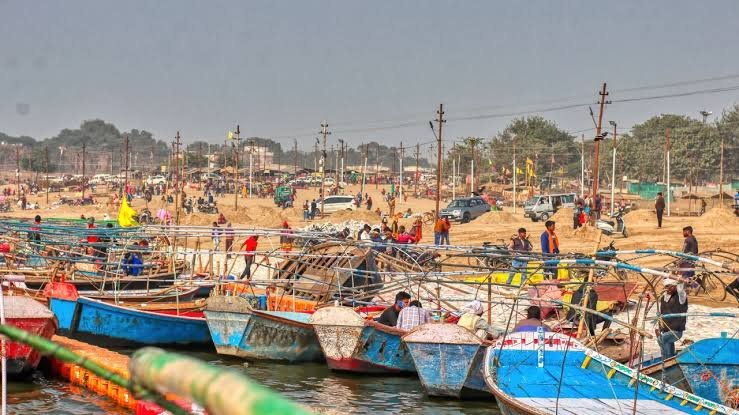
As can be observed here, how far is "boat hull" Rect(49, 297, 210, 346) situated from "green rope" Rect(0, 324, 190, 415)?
643 inches

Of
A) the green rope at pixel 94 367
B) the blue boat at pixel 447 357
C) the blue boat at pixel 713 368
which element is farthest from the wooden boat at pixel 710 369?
the green rope at pixel 94 367

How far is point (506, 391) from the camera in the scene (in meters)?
12.8

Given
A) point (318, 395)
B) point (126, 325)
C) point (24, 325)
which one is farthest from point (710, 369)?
point (126, 325)

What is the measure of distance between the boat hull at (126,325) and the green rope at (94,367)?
16.3 metres

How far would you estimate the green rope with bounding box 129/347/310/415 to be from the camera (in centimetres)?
193

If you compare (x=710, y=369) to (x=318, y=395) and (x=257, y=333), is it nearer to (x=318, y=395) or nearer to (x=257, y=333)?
(x=318, y=395)

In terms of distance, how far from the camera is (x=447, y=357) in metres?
14.6

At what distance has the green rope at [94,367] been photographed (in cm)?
237

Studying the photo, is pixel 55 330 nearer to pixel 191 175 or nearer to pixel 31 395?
pixel 31 395

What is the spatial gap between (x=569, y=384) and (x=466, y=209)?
1653 inches

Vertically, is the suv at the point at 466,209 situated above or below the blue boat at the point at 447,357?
above

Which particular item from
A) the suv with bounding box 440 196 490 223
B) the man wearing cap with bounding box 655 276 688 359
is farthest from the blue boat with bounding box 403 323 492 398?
the suv with bounding box 440 196 490 223

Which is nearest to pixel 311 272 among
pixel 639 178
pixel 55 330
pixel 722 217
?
pixel 55 330

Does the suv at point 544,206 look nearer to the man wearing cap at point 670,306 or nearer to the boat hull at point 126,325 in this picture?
the boat hull at point 126,325
